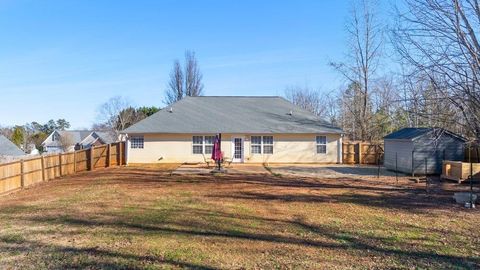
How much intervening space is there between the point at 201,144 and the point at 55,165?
1011 centimetres

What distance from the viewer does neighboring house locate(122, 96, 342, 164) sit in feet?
85.5

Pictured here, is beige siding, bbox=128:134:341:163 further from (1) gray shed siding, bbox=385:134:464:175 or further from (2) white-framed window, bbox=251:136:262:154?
(1) gray shed siding, bbox=385:134:464:175

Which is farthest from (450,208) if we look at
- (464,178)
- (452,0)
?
(464,178)

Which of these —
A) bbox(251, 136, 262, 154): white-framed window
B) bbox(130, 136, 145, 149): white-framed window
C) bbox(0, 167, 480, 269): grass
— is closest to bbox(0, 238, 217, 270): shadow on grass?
bbox(0, 167, 480, 269): grass

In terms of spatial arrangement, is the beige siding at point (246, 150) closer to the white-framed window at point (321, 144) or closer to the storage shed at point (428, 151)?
the white-framed window at point (321, 144)

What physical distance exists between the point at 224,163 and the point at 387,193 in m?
13.4

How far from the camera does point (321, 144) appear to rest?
26688 mm

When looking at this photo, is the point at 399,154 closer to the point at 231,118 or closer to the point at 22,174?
the point at 231,118

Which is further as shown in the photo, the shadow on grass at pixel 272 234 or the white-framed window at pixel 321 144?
the white-framed window at pixel 321 144

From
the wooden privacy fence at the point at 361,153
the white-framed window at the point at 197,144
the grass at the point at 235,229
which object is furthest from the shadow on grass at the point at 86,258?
the wooden privacy fence at the point at 361,153

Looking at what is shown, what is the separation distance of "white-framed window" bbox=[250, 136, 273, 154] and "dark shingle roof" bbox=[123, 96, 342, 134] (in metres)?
0.65

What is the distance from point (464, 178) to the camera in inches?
655

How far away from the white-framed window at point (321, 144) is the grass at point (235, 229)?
12.9 m

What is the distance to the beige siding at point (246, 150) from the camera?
85.6 feet
